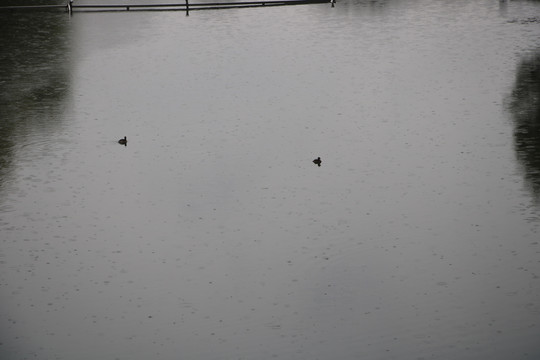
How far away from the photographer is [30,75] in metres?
60.8

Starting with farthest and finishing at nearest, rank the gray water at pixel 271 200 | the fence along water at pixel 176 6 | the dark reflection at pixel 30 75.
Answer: the fence along water at pixel 176 6 < the dark reflection at pixel 30 75 < the gray water at pixel 271 200

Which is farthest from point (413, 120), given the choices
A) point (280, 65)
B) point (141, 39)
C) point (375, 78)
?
point (141, 39)

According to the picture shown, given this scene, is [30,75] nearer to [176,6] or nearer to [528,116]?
[176,6]

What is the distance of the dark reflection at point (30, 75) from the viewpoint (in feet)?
158

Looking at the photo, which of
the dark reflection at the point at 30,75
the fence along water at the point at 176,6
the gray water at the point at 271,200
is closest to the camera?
the gray water at the point at 271,200

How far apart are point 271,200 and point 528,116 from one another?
17451mm

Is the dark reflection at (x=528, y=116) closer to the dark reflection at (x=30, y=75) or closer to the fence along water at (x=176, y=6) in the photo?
the dark reflection at (x=30, y=75)

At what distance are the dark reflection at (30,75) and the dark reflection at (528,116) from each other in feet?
71.6

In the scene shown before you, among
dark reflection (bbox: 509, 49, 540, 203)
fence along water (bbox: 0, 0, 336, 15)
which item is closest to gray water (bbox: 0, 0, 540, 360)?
dark reflection (bbox: 509, 49, 540, 203)

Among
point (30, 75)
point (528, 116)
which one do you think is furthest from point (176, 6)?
point (528, 116)

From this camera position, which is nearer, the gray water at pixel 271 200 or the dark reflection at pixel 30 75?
the gray water at pixel 271 200

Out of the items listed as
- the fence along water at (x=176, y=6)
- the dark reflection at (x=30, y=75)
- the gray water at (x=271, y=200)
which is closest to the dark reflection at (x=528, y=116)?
the gray water at (x=271, y=200)

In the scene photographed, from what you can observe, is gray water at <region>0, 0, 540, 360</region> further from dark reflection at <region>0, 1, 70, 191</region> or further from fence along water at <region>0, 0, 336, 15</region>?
fence along water at <region>0, 0, 336, 15</region>

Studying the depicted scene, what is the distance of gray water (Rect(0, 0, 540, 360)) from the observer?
88.4 feet
